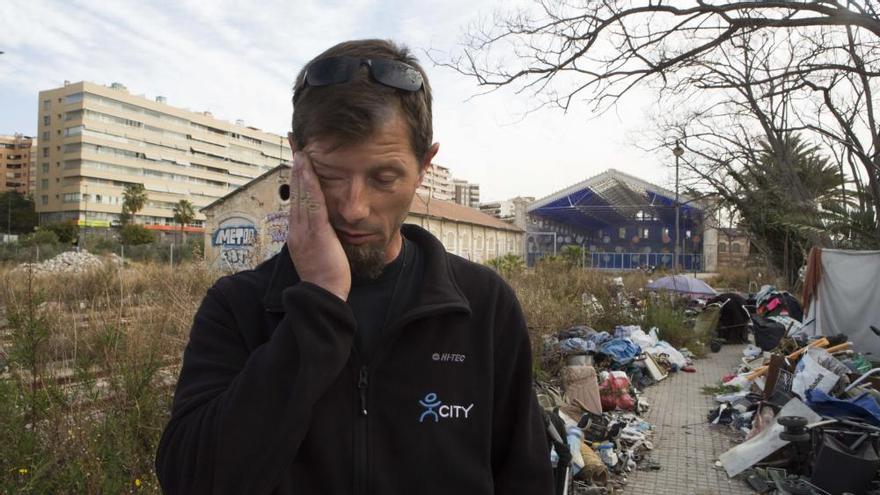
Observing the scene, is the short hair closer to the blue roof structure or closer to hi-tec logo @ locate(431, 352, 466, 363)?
hi-tec logo @ locate(431, 352, 466, 363)

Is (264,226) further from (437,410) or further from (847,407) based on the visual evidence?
(437,410)

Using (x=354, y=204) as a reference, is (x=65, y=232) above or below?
above

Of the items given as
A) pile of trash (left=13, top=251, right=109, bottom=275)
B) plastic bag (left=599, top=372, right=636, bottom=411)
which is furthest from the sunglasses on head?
plastic bag (left=599, top=372, right=636, bottom=411)

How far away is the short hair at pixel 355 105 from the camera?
132cm

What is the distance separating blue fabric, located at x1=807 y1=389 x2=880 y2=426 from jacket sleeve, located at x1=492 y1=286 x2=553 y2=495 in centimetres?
651

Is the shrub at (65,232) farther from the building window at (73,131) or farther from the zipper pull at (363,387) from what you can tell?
the zipper pull at (363,387)

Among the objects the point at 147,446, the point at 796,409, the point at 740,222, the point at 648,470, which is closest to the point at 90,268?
the point at 147,446

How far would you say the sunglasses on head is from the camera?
1348 mm

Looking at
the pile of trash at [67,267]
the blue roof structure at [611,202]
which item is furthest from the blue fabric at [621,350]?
the blue roof structure at [611,202]

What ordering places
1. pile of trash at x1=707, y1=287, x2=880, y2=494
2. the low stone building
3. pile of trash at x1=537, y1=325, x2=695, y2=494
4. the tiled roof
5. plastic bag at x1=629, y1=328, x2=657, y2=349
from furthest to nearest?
the tiled roof < plastic bag at x1=629, y1=328, x2=657, y2=349 < the low stone building < pile of trash at x1=537, y1=325, x2=695, y2=494 < pile of trash at x1=707, y1=287, x2=880, y2=494

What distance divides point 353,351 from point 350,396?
0.33 feet

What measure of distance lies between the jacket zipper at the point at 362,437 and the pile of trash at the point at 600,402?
2473mm

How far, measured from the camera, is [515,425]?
153 centimetres

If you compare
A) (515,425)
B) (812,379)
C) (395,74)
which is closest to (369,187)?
(395,74)
